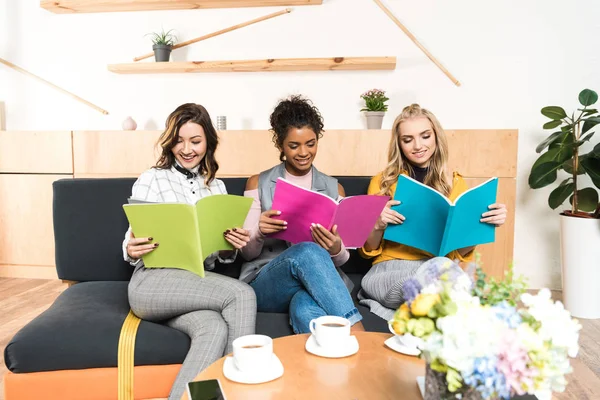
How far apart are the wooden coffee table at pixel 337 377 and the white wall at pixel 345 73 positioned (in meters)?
2.44

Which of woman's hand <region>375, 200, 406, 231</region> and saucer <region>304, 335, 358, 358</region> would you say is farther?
woman's hand <region>375, 200, 406, 231</region>

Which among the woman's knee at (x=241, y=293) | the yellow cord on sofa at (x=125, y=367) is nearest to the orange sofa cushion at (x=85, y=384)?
the yellow cord on sofa at (x=125, y=367)

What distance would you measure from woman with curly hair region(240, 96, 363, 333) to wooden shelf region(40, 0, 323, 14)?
1.63 metres

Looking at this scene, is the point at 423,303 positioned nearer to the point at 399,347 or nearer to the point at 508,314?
the point at 508,314

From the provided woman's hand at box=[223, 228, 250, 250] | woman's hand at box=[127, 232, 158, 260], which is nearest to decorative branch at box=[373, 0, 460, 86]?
woman's hand at box=[223, 228, 250, 250]

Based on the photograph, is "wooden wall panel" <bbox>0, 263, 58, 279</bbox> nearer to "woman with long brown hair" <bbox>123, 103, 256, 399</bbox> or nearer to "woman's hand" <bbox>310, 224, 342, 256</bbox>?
"woman with long brown hair" <bbox>123, 103, 256, 399</bbox>

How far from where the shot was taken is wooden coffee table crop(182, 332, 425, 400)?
908mm

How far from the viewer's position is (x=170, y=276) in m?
1.55

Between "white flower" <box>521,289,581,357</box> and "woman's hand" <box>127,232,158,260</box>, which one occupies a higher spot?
"white flower" <box>521,289,581,357</box>

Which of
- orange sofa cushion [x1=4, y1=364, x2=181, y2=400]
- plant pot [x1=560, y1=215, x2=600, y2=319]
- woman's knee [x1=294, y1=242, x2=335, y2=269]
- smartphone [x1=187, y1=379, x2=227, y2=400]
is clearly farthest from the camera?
plant pot [x1=560, y1=215, x2=600, y2=319]

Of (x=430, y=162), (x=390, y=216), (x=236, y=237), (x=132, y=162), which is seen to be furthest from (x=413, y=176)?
(x=132, y=162)

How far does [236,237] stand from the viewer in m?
1.66

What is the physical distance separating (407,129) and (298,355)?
3.54 feet

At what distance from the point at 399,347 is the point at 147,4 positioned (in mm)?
3019
